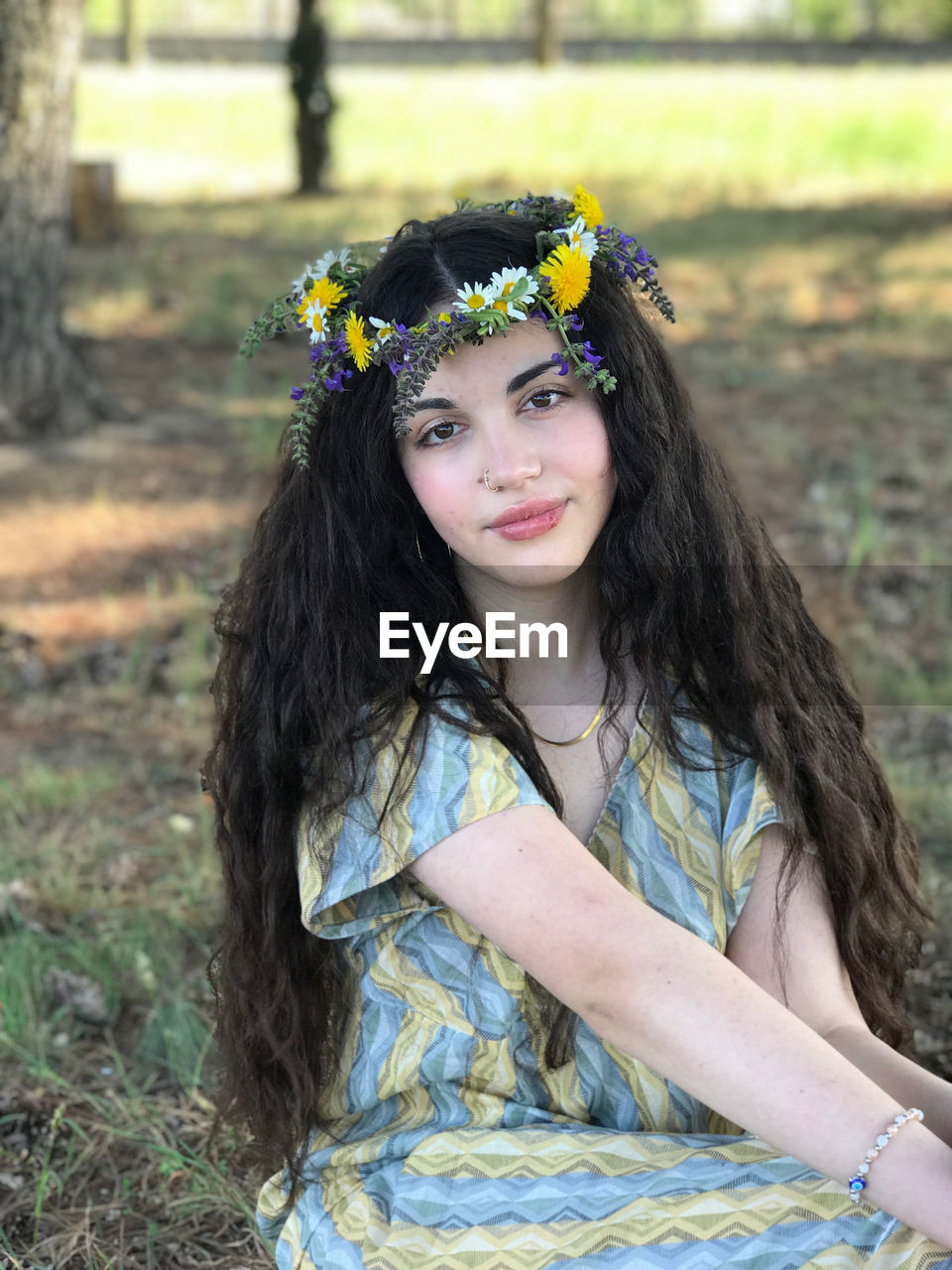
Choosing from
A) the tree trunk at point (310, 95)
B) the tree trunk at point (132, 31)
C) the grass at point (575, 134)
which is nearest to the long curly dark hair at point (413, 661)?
the grass at point (575, 134)

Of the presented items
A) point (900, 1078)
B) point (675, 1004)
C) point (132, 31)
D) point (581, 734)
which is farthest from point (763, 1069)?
point (132, 31)

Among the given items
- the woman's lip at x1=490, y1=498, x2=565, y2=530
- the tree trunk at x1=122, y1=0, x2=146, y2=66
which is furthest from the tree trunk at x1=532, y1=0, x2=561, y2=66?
the woman's lip at x1=490, y1=498, x2=565, y2=530

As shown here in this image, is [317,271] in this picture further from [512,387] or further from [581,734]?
[581,734]

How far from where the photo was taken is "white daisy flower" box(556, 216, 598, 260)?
174 cm

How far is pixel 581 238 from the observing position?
175 cm

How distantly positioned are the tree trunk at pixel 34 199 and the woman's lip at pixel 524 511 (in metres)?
3.65

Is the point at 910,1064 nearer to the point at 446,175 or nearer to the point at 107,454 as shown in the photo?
the point at 107,454

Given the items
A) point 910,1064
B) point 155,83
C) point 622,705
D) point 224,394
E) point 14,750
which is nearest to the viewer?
point 910,1064

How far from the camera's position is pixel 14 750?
3.40 metres

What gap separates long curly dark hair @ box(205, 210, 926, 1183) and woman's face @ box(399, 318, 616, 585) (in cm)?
7

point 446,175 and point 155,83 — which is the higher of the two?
point 155,83

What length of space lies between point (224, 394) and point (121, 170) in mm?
6899

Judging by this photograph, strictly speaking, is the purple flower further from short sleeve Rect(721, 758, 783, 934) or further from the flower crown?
short sleeve Rect(721, 758, 783, 934)

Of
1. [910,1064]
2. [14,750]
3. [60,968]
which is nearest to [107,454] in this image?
[14,750]
